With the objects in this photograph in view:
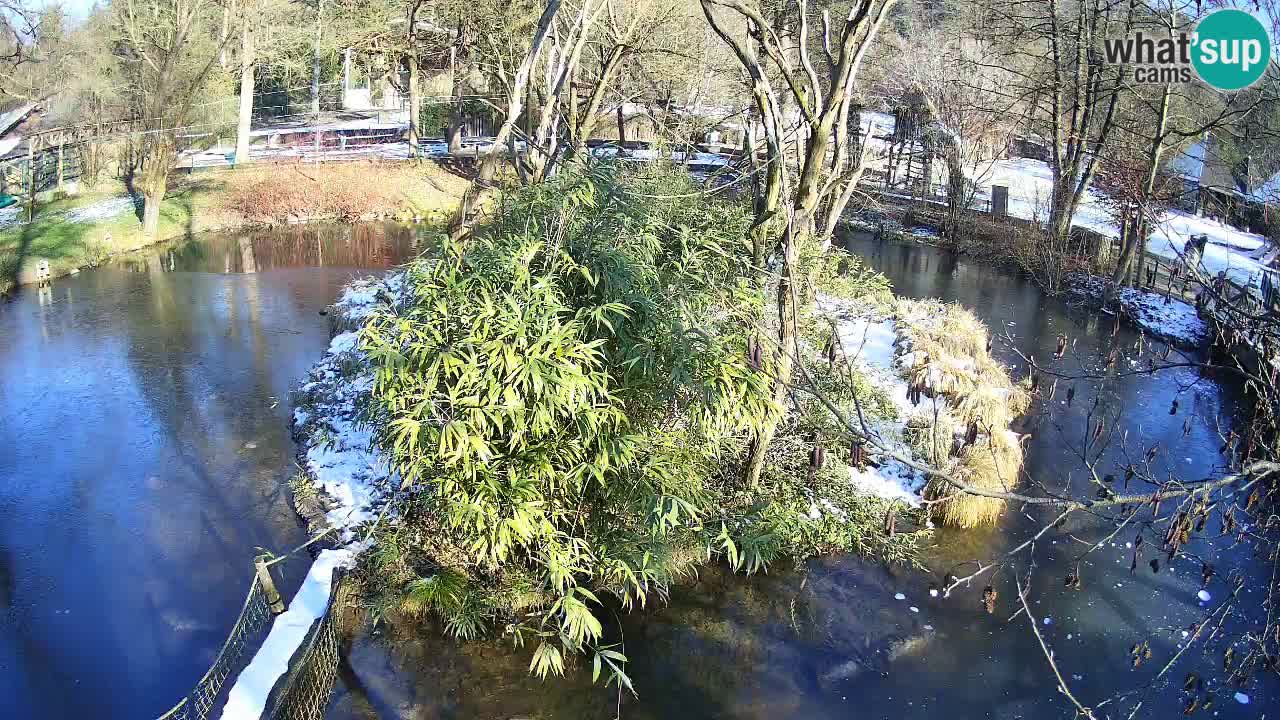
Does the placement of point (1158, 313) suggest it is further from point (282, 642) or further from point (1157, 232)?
point (282, 642)

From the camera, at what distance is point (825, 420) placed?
31.9 ft

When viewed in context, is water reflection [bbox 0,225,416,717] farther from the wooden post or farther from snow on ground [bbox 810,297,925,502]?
snow on ground [bbox 810,297,925,502]

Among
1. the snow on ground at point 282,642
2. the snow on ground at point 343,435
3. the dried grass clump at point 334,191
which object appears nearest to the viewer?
the snow on ground at point 282,642

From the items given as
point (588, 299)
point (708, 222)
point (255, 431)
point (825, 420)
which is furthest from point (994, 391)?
point (255, 431)

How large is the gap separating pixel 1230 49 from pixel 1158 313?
18.3 ft

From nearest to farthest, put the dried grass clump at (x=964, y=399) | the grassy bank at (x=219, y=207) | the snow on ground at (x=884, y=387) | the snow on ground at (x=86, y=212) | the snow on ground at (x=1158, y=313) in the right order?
the dried grass clump at (x=964, y=399) → the snow on ground at (x=884, y=387) → the snow on ground at (x=1158, y=313) → the grassy bank at (x=219, y=207) → the snow on ground at (x=86, y=212)

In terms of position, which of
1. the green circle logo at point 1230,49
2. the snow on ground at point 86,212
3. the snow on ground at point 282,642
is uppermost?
the green circle logo at point 1230,49

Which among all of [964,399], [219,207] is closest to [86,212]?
[219,207]

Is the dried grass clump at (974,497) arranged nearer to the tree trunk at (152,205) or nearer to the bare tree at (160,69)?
the bare tree at (160,69)

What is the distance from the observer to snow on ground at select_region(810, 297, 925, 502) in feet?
32.5

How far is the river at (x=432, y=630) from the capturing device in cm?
709

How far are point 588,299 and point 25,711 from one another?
5.06 metres

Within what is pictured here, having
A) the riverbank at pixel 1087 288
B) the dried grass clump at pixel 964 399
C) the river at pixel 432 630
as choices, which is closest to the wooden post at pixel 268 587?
the river at pixel 432 630

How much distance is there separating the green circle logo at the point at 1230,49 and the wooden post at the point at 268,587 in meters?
9.19
